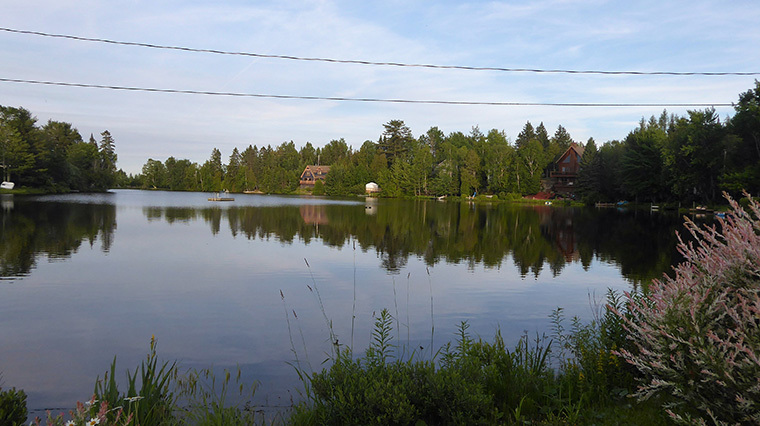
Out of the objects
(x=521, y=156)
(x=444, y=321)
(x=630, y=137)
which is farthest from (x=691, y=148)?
(x=444, y=321)

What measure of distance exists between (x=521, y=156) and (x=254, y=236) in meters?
74.3

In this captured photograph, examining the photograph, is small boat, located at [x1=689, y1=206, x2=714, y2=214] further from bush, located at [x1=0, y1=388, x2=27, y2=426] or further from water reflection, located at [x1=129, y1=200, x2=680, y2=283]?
bush, located at [x1=0, y1=388, x2=27, y2=426]

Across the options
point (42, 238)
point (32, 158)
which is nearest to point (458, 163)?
point (32, 158)

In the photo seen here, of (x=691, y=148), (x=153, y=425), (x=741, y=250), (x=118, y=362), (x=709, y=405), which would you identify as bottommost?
(x=118, y=362)

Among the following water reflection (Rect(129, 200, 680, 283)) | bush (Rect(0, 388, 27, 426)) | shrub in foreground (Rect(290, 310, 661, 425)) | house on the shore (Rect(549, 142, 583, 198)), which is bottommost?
water reflection (Rect(129, 200, 680, 283))

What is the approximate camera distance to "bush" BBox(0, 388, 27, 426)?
3.92m

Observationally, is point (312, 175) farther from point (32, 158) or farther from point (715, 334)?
point (715, 334)

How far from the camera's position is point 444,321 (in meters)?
10.2

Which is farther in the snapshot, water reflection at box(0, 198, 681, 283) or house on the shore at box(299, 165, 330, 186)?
house on the shore at box(299, 165, 330, 186)

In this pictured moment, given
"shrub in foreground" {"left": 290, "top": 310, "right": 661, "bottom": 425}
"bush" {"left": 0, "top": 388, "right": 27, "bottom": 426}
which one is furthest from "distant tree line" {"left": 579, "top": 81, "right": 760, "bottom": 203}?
"bush" {"left": 0, "top": 388, "right": 27, "bottom": 426}

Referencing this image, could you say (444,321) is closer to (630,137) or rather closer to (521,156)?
(630,137)

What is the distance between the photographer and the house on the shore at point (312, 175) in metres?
136

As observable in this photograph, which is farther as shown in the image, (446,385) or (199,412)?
(199,412)

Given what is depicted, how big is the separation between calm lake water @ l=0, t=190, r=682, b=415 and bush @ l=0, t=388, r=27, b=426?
206cm
